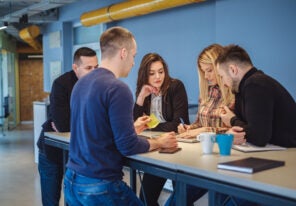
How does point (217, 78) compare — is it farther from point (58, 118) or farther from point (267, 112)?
point (58, 118)

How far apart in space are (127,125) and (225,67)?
831 millimetres

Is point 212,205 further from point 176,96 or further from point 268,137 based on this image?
point 176,96

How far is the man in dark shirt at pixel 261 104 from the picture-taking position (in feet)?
8.04

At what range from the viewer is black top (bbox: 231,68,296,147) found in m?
2.45

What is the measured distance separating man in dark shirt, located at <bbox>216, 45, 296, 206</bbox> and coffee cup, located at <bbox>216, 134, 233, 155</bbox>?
0.65ft

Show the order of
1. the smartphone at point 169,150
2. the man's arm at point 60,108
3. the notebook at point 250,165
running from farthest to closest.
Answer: the man's arm at point 60,108
the smartphone at point 169,150
the notebook at point 250,165

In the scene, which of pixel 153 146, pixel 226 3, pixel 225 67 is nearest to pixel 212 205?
pixel 153 146

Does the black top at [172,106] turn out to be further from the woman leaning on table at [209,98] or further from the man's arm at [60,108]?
the man's arm at [60,108]

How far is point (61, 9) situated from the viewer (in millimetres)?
10031

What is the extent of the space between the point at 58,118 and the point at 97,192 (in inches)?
48.6

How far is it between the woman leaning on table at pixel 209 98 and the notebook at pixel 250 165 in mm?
1029

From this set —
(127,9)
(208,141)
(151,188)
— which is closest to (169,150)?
(208,141)

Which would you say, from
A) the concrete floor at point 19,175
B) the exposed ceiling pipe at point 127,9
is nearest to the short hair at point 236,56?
the concrete floor at point 19,175

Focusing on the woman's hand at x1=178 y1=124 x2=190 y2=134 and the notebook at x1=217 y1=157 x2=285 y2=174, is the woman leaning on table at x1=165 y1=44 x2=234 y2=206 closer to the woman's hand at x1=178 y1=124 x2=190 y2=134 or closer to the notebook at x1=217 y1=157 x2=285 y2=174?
the woman's hand at x1=178 y1=124 x2=190 y2=134
